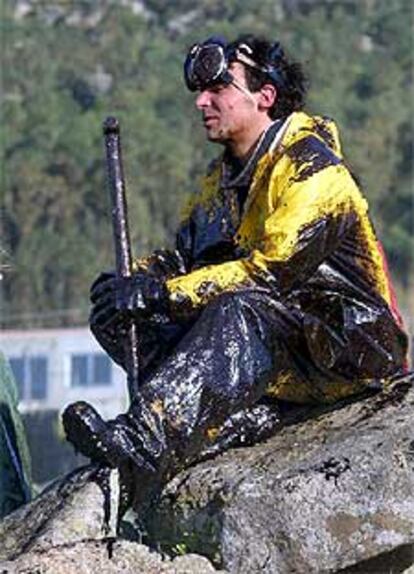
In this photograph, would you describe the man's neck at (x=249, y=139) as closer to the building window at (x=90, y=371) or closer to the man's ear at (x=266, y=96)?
the man's ear at (x=266, y=96)

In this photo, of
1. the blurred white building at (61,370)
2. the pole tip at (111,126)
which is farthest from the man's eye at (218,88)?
the blurred white building at (61,370)

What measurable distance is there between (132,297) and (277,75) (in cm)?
86

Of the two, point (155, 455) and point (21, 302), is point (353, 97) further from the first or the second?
point (155, 455)

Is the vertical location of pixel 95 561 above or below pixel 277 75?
below

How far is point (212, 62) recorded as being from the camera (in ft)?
19.9

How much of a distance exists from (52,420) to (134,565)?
1300 cm

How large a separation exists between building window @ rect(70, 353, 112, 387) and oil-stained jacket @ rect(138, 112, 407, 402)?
18811 millimetres

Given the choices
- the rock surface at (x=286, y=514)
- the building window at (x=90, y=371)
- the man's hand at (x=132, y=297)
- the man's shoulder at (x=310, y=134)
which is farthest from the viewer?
the building window at (x=90, y=371)

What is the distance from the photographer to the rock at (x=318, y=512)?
5.43 metres

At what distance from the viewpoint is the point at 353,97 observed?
45.8 metres

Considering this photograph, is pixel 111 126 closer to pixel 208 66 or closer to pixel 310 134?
pixel 208 66

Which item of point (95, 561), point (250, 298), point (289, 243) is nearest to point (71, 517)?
point (95, 561)

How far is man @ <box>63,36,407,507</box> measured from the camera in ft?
18.5

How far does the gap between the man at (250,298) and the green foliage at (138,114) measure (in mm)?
24140
